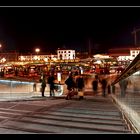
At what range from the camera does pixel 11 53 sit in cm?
13712

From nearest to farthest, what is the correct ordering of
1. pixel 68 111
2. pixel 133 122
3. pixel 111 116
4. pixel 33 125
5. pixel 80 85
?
1. pixel 133 122
2. pixel 33 125
3. pixel 111 116
4. pixel 68 111
5. pixel 80 85

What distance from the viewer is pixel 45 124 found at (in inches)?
404

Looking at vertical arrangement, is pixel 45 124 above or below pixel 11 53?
below

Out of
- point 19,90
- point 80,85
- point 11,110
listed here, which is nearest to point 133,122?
point 11,110

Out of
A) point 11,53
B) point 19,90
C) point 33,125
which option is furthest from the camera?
point 11,53

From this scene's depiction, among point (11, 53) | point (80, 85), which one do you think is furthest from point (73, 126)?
point (11, 53)
